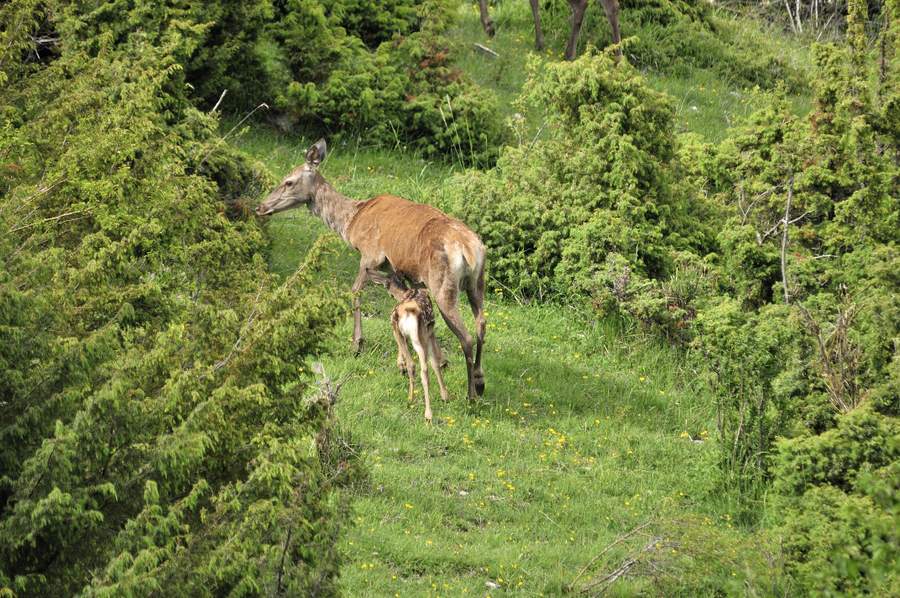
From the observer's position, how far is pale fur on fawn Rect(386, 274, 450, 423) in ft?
40.5

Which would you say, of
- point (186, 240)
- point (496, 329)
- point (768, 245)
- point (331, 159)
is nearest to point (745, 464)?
point (768, 245)

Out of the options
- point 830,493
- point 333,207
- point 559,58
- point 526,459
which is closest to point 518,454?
point 526,459

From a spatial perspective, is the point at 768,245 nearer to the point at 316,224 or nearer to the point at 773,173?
the point at 773,173

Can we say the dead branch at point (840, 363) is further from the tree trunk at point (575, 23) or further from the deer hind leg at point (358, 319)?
the tree trunk at point (575, 23)

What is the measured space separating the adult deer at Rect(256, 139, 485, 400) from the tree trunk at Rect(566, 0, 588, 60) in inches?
351

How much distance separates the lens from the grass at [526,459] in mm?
9773

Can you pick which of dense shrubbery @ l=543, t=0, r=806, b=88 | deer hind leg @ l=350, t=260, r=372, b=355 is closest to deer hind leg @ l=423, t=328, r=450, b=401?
deer hind leg @ l=350, t=260, r=372, b=355

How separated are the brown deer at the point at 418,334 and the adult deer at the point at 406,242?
258 millimetres

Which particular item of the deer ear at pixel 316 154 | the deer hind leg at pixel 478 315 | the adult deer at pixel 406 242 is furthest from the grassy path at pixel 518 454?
the deer ear at pixel 316 154

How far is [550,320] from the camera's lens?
1538 centimetres

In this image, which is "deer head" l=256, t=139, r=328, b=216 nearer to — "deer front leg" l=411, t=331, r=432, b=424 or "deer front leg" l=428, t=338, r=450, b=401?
"deer front leg" l=428, t=338, r=450, b=401

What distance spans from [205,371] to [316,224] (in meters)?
10.6

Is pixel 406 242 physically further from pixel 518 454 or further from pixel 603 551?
pixel 603 551

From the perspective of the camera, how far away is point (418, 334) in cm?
1238
